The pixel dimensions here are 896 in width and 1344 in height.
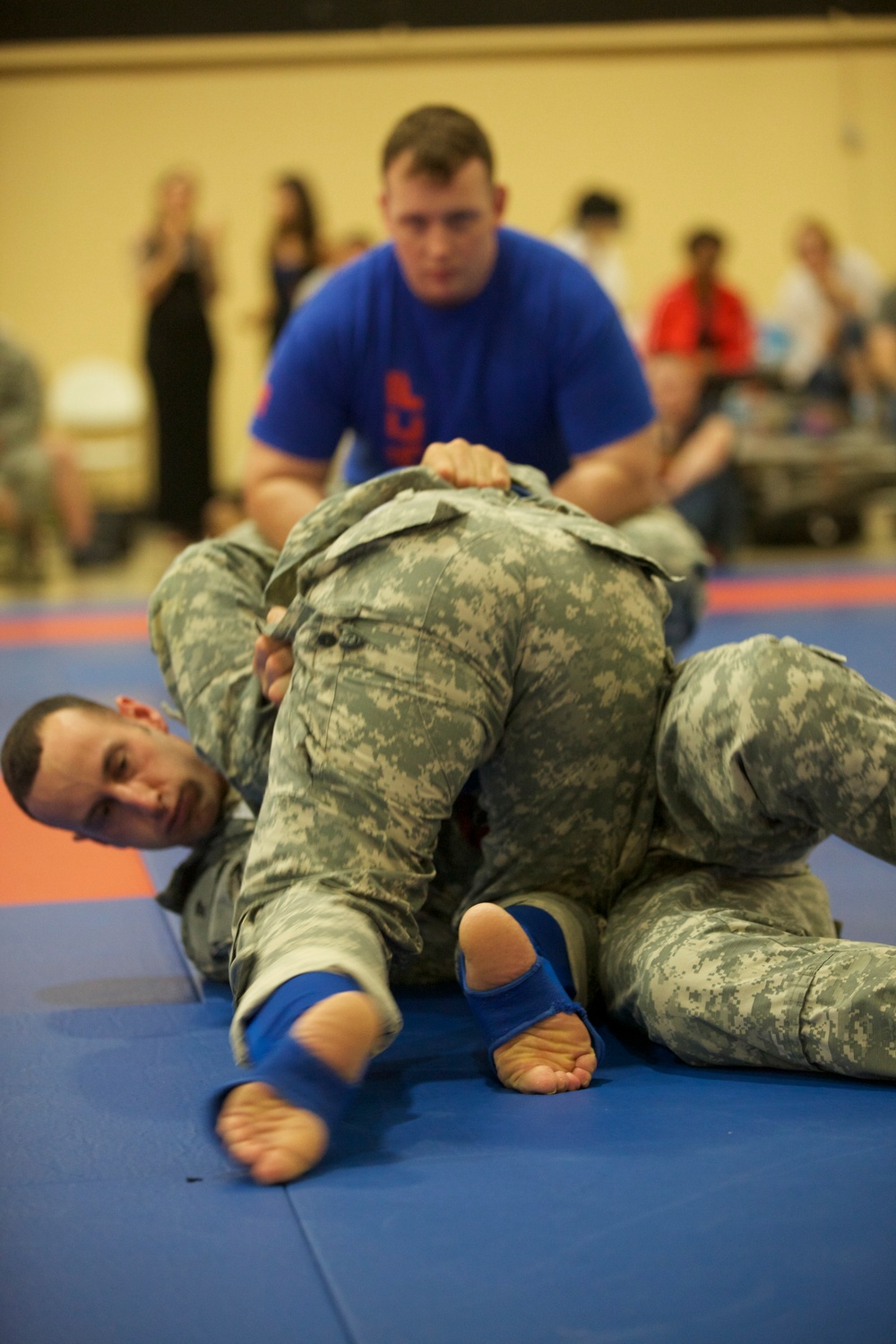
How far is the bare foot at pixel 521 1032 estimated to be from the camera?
5.06 feet

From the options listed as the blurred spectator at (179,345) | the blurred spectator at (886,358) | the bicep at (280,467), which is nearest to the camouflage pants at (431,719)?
the bicep at (280,467)

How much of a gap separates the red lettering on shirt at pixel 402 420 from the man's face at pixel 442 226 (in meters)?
0.18

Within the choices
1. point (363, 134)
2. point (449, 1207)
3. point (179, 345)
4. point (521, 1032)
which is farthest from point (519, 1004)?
point (363, 134)

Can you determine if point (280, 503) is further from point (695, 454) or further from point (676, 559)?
point (695, 454)

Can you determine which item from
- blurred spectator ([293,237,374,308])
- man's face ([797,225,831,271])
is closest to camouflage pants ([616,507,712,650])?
blurred spectator ([293,237,374,308])

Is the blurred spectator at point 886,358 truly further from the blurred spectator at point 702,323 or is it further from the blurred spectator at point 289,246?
the blurred spectator at point 289,246

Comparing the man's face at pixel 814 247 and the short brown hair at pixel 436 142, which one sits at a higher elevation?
the short brown hair at pixel 436 142

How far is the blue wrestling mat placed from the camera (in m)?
1.16

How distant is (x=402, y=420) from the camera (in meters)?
2.93

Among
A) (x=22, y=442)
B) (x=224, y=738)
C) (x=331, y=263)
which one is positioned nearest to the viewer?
(x=224, y=738)

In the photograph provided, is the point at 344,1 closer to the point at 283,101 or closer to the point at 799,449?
the point at 283,101

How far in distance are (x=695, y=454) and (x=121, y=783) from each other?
5.49 metres

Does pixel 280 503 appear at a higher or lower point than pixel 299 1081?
higher

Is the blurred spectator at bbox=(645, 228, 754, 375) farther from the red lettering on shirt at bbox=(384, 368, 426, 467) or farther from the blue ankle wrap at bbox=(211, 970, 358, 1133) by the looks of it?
the blue ankle wrap at bbox=(211, 970, 358, 1133)
